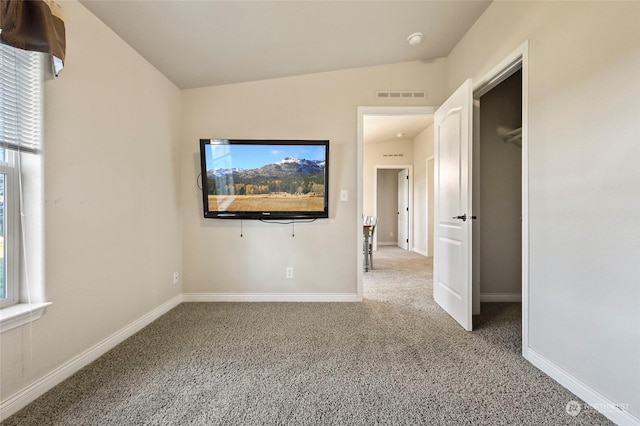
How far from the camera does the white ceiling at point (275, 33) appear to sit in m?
1.81

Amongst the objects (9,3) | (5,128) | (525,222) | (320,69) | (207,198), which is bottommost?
(525,222)

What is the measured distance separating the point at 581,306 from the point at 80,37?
3.37 m

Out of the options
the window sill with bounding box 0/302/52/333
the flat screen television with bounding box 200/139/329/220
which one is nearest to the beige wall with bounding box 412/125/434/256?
the flat screen television with bounding box 200/139/329/220

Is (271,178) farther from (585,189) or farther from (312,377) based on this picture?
(585,189)

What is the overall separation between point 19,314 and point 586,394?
2.93 metres

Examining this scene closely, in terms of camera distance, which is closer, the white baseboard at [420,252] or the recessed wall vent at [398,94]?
the recessed wall vent at [398,94]

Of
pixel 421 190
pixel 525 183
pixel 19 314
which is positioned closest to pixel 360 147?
pixel 525 183

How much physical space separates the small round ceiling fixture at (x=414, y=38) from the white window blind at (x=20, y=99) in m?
2.63

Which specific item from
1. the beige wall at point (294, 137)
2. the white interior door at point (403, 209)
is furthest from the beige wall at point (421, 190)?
the beige wall at point (294, 137)

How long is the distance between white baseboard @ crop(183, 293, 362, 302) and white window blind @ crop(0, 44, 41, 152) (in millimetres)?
1914

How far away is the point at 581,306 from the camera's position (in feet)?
4.47

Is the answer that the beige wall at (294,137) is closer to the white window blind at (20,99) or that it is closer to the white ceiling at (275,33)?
the white ceiling at (275,33)

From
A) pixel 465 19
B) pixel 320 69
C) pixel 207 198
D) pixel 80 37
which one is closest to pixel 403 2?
pixel 465 19

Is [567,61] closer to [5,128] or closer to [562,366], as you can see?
[562,366]
